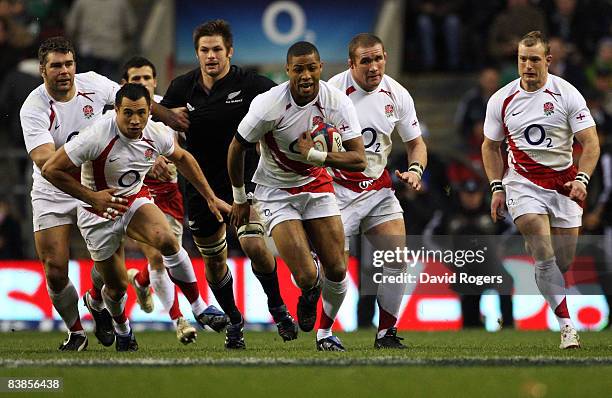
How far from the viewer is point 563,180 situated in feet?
40.3

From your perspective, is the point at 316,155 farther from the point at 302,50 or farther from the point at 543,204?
the point at 543,204

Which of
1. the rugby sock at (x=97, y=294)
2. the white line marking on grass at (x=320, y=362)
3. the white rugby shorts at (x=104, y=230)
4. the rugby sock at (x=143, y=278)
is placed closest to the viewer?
the white line marking on grass at (x=320, y=362)

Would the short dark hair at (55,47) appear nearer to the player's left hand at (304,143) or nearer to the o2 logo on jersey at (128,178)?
the o2 logo on jersey at (128,178)

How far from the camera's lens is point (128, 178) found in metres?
11.8

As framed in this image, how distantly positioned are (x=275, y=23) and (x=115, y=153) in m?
10.1

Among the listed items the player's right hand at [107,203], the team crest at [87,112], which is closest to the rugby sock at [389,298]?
the player's right hand at [107,203]

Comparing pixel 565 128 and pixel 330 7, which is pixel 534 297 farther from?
pixel 330 7

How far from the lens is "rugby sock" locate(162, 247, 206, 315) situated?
40.7 ft

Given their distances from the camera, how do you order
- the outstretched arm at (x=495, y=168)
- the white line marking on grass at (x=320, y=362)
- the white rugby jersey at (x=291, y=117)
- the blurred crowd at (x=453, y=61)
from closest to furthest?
the white line marking on grass at (x=320, y=362) → the white rugby jersey at (x=291, y=117) → the outstretched arm at (x=495, y=168) → the blurred crowd at (x=453, y=61)

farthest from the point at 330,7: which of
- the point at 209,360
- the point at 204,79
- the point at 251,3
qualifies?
the point at 209,360

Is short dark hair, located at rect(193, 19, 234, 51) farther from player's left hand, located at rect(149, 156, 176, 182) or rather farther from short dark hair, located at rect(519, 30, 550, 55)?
short dark hair, located at rect(519, 30, 550, 55)

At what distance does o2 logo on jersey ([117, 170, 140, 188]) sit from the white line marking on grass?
168cm

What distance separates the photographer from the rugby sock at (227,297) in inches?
498

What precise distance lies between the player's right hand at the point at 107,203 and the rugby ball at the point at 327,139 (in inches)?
67.3
